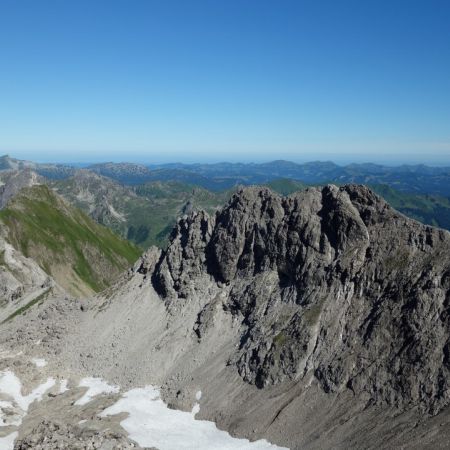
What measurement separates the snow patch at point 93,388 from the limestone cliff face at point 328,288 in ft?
61.6

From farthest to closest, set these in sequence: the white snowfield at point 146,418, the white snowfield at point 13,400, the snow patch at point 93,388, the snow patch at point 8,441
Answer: the snow patch at point 93,388
the white snowfield at point 13,400
the snow patch at point 8,441
the white snowfield at point 146,418

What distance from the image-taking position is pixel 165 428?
70688 millimetres

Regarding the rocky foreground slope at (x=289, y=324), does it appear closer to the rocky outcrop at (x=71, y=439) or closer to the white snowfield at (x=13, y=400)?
the white snowfield at (x=13, y=400)

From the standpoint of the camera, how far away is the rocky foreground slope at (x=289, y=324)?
63.8 meters

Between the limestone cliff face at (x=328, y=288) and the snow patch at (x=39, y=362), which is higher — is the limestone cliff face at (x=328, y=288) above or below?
above

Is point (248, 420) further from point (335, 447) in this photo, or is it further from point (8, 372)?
point (8, 372)

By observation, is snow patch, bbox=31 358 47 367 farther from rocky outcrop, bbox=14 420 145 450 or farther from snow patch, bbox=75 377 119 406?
rocky outcrop, bbox=14 420 145 450

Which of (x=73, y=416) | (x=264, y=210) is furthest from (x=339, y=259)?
(x=73, y=416)

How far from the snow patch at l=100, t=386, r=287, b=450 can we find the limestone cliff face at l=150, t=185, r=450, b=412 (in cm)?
1097

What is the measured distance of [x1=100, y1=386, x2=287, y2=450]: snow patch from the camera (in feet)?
213

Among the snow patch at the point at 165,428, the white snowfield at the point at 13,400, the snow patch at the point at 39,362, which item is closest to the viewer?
the snow patch at the point at 165,428

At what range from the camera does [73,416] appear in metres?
74.1

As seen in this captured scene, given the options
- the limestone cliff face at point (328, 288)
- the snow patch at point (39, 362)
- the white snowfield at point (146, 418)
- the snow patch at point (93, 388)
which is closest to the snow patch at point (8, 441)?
the white snowfield at point (146, 418)

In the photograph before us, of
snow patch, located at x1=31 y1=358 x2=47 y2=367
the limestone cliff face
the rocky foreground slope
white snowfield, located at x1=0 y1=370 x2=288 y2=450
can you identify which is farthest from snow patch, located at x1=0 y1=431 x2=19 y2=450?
the limestone cliff face
